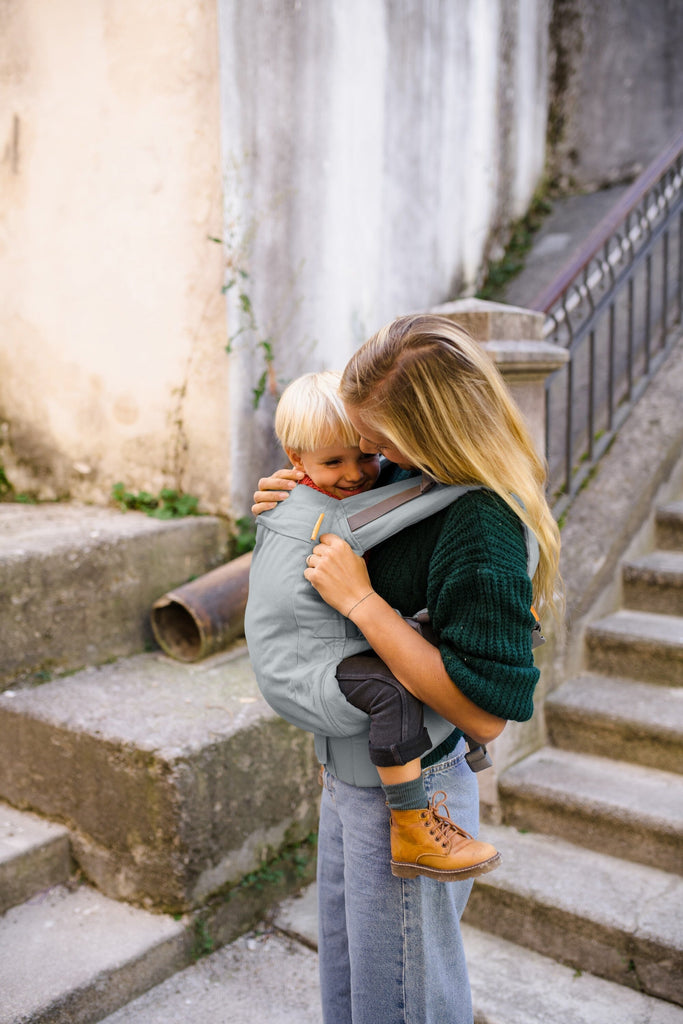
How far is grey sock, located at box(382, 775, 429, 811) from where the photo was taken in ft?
5.24

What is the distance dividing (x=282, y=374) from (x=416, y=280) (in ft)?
5.57

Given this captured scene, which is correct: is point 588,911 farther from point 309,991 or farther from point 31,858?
point 31,858

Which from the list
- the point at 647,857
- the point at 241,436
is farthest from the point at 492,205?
the point at 647,857

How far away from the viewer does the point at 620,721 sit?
10.9ft

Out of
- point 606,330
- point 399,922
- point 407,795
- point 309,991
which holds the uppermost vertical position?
Answer: point 606,330

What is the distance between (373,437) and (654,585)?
109 inches

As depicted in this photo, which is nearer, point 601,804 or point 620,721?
point 601,804

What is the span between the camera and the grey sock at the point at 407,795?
160 centimetres

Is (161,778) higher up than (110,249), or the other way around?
(110,249)

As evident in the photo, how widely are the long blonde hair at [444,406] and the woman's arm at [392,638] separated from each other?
9.7 inches

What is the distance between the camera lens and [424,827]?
5.27ft

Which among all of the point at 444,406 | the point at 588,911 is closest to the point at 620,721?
the point at 588,911

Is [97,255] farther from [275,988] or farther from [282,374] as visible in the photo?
[275,988]

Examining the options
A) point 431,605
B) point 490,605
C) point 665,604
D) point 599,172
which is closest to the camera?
point 490,605
